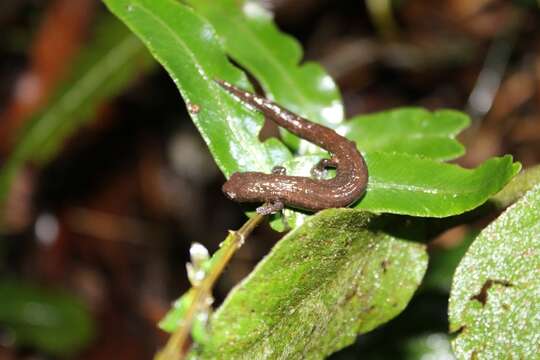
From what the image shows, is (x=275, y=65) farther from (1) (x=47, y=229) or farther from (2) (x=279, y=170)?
(1) (x=47, y=229)

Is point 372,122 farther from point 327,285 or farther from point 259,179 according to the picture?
point 327,285

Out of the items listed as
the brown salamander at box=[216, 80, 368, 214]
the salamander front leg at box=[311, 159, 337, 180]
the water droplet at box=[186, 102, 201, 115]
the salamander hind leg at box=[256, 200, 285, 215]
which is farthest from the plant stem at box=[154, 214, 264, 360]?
the salamander front leg at box=[311, 159, 337, 180]

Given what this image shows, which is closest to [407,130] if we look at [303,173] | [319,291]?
[303,173]

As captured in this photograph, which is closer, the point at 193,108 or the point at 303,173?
the point at 193,108

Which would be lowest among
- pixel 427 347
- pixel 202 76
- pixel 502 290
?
pixel 427 347

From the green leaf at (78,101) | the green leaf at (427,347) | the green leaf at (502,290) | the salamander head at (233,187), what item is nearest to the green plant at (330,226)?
the green leaf at (502,290)

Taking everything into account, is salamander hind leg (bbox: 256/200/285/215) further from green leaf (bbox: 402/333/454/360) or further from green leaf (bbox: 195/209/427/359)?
green leaf (bbox: 402/333/454/360)
